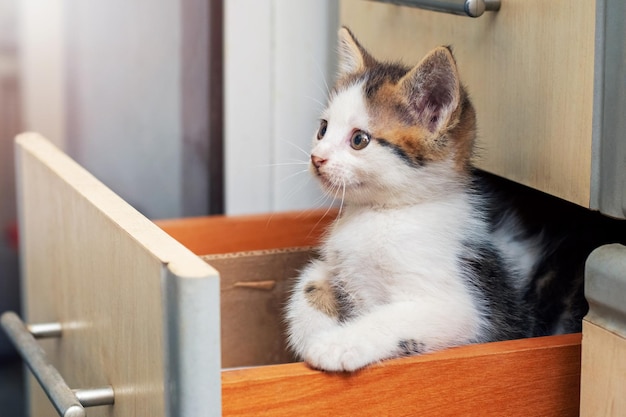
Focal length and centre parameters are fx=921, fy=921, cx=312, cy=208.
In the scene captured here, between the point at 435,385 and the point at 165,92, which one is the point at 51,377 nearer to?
the point at 435,385

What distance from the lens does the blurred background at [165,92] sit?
1424 mm

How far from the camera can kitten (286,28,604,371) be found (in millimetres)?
824

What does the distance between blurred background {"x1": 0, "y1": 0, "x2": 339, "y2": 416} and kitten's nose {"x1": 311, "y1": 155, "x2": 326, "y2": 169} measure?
0.54 meters

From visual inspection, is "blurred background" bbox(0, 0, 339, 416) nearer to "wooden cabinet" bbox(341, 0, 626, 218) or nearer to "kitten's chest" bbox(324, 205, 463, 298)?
"wooden cabinet" bbox(341, 0, 626, 218)

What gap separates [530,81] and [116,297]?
399 mm

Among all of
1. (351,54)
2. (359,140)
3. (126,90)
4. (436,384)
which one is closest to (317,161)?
(359,140)

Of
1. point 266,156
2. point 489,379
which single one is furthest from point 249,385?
point 266,156

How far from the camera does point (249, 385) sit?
2.04ft

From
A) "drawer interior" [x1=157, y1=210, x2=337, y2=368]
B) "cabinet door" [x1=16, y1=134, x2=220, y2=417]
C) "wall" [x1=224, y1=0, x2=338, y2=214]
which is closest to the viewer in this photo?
"cabinet door" [x1=16, y1=134, x2=220, y2=417]

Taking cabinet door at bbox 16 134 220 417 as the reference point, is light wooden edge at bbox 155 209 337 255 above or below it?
below

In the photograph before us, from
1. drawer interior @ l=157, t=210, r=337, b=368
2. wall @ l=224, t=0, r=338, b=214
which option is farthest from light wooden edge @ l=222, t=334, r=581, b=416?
wall @ l=224, t=0, r=338, b=214

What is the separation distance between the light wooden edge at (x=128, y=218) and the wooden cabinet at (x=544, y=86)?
1.06 feet

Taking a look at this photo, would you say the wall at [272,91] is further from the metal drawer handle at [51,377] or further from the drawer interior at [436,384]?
the drawer interior at [436,384]

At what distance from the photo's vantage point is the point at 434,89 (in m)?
0.85
